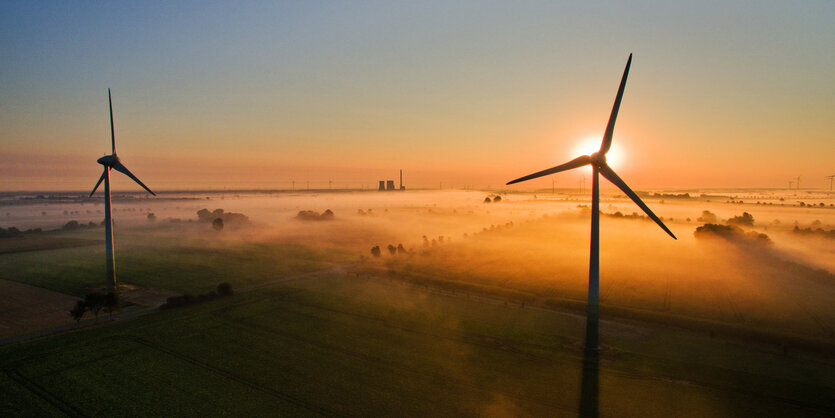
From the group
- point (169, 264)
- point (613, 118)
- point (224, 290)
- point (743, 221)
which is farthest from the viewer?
point (743, 221)

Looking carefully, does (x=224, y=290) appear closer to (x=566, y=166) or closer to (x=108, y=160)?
(x=108, y=160)

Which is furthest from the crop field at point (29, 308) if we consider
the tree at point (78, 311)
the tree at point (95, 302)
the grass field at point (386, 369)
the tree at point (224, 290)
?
the tree at point (224, 290)

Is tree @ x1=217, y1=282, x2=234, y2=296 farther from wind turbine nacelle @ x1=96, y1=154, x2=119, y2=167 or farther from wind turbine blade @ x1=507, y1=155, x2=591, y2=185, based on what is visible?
wind turbine blade @ x1=507, y1=155, x2=591, y2=185

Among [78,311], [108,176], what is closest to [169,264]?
[108,176]

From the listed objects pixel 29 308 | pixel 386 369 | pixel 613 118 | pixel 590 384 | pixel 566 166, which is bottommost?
pixel 590 384

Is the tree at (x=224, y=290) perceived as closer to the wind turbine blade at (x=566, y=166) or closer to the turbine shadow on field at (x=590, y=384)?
the wind turbine blade at (x=566, y=166)

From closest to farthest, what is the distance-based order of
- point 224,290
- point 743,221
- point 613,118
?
1. point 613,118
2. point 224,290
3. point 743,221

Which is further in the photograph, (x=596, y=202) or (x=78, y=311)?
(x=78, y=311)
